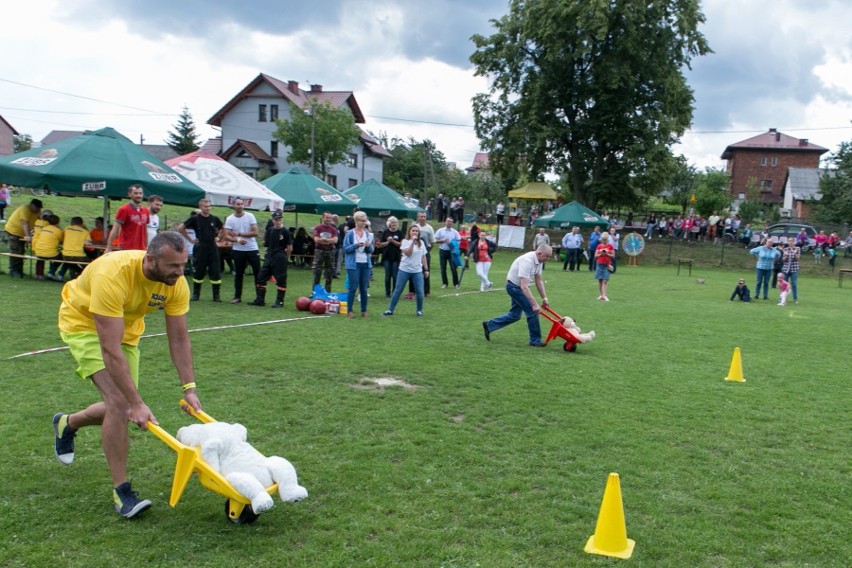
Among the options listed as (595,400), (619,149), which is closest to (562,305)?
(595,400)

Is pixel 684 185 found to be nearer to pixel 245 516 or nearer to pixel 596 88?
pixel 596 88

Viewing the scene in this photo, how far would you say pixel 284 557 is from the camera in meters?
3.57

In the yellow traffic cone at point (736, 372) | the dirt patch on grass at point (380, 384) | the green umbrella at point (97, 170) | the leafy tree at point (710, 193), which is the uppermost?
the leafy tree at point (710, 193)

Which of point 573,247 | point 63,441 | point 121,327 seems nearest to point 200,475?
point 121,327

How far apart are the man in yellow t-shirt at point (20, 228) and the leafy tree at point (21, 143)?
2641 inches

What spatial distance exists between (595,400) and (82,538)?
507 centimetres

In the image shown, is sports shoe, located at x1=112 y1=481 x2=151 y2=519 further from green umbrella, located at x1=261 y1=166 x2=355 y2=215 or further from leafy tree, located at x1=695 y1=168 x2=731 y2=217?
leafy tree, located at x1=695 y1=168 x2=731 y2=217

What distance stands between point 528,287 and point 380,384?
3322 mm

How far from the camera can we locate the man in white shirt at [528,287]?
9.70 meters

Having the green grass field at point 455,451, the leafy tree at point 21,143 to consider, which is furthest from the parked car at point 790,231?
the leafy tree at point 21,143

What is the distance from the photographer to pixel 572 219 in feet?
101

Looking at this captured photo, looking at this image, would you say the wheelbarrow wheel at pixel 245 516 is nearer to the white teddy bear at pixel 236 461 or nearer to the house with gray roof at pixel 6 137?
the white teddy bear at pixel 236 461

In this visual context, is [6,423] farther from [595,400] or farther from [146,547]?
A: [595,400]

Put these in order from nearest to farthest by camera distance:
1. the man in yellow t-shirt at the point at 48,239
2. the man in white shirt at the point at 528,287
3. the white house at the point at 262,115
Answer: the man in white shirt at the point at 528,287, the man in yellow t-shirt at the point at 48,239, the white house at the point at 262,115
